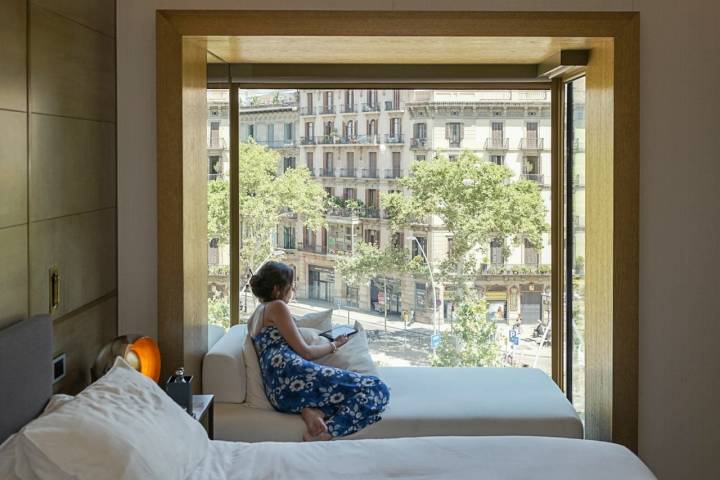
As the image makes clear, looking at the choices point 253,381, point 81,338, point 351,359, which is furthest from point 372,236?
point 81,338

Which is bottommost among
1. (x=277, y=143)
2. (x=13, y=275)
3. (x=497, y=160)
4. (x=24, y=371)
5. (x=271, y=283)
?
(x=24, y=371)

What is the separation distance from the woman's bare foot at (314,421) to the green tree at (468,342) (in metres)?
1.48

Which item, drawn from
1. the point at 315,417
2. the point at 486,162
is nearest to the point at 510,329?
the point at 486,162

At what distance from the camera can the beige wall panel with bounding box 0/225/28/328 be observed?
2809 mm

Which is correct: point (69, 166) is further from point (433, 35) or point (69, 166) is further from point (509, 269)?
point (509, 269)

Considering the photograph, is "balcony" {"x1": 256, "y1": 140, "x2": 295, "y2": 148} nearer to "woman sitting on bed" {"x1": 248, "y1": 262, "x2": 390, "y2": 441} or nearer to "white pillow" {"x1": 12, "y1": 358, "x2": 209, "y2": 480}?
"woman sitting on bed" {"x1": 248, "y1": 262, "x2": 390, "y2": 441}

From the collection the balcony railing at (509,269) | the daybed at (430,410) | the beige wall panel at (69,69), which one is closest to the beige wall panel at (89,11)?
the beige wall panel at (69,69)

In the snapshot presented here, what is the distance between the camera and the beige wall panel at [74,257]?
3.10 meters

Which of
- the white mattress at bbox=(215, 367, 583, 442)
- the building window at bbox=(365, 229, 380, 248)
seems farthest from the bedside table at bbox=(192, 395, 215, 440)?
the building window at bbox=(365, 229, 380, 248)

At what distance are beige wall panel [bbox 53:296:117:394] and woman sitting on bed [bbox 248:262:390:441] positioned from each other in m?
0.70

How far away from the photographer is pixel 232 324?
5.24 m

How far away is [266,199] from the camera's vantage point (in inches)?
209

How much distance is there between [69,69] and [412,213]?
240 centimetres

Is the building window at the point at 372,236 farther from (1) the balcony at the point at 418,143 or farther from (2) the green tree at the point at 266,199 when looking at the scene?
(1) the balcony at the point at 418,143
